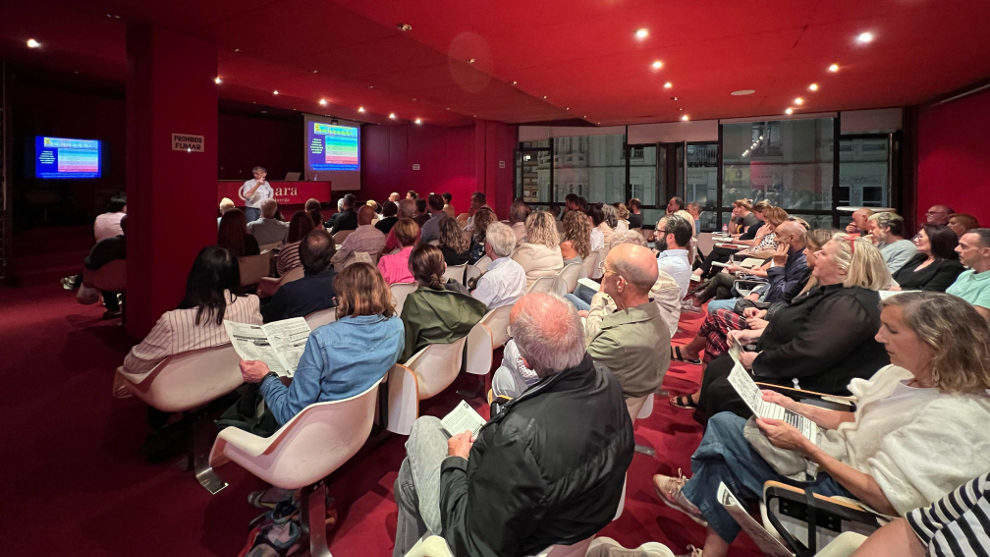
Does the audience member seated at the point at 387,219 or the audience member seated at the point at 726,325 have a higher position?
the audience member seated at the point at 387,219

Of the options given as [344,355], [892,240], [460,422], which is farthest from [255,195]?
[892,240]

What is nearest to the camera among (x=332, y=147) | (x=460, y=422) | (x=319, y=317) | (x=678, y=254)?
(x=460, y=422)

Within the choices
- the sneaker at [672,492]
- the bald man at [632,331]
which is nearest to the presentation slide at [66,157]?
the bald man at [632,331]

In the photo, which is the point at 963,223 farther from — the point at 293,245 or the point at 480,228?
the point at 293,245

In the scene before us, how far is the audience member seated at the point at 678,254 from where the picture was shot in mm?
4051

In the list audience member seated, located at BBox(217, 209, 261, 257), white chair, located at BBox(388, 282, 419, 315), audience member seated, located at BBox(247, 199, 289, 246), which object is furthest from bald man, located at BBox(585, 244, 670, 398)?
audience member seated, located at BBox(247, 199, 289, 246)

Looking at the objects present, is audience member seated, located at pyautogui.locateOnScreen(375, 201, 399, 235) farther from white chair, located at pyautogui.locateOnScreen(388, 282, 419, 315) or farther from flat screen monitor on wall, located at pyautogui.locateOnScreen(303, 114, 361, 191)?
flat screen monitor on wall, located at pyautogui.locateOnScreen(303, 114, 361, 191)

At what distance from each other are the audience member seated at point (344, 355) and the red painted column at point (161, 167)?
11.4ft

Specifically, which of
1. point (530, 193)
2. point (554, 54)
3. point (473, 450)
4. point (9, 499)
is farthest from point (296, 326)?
point (530, 193)

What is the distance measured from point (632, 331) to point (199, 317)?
6.68 ft

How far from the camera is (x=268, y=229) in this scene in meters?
5.92

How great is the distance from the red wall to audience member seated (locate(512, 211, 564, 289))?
715cm

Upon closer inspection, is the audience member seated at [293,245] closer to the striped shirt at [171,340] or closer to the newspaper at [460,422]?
the striped shirt at [171,340]

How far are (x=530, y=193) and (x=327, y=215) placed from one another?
5596 millimetres
